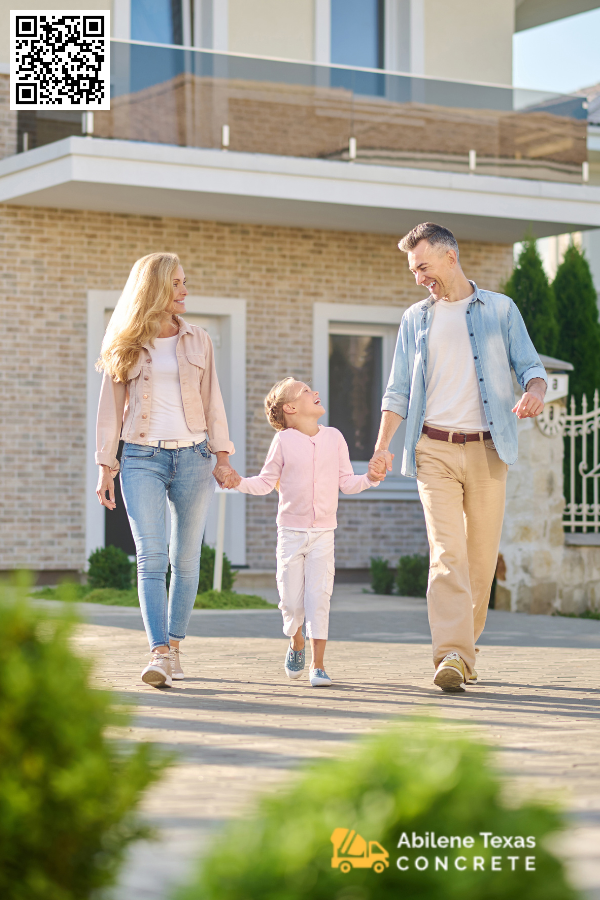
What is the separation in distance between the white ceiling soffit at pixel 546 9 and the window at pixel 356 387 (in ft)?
19.1

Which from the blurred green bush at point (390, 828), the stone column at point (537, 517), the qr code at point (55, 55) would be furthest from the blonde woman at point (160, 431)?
the qr code at point (55, 55)

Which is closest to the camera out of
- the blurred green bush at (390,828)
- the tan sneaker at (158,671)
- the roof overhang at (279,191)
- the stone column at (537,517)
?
the blurred green bush at (390,828)

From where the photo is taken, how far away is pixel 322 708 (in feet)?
16.9

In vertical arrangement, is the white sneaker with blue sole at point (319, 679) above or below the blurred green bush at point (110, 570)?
above

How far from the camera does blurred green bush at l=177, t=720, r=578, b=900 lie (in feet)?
4.50

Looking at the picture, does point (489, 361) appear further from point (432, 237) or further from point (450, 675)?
point (450, 675)

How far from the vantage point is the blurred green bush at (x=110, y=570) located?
1170cm

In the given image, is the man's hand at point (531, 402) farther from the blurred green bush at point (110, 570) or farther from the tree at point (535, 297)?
the tree at point (535, 297)

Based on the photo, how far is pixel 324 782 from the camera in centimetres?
149

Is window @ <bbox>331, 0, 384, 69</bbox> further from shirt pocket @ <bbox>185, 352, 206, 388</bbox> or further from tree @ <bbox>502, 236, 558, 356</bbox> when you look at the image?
shirt pocket @ <bbox>185, 352, 206, 388</bbox>

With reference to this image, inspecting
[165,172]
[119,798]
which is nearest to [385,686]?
[119,798]

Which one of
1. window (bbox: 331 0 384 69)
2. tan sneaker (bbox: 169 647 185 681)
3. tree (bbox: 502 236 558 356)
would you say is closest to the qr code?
window (bbox: 331 0 384 69)

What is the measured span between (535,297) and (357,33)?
4452 millimetres

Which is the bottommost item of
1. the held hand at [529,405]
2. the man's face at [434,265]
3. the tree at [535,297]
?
the held hand at [529,405]
